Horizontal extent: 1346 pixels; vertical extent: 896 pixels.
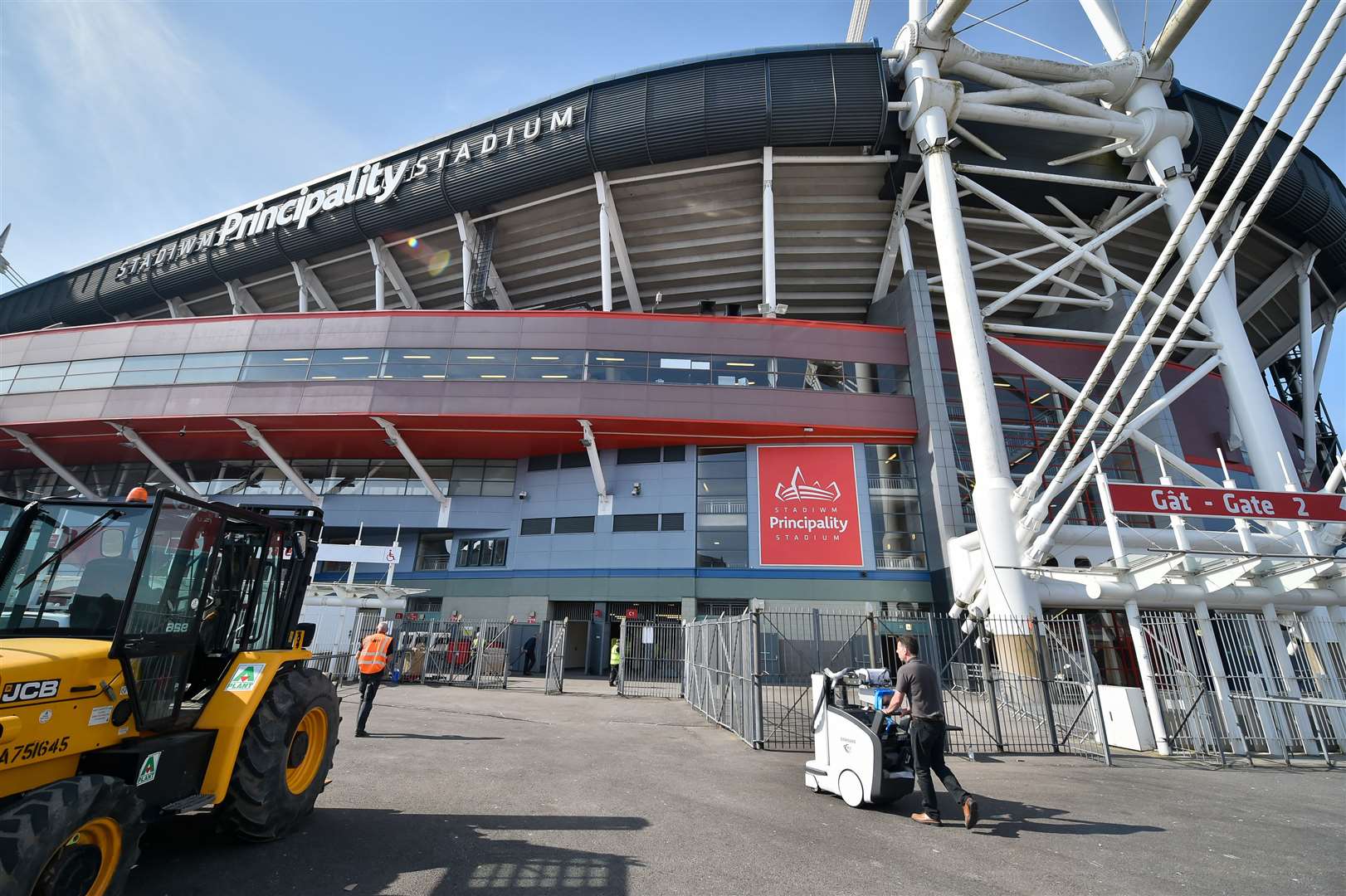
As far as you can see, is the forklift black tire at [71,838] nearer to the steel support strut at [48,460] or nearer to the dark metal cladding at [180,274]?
the steel support strut at [48,460]

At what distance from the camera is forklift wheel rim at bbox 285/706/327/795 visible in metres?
5.02

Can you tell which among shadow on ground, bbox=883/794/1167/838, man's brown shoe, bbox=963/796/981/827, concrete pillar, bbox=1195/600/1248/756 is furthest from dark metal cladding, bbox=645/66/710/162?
man's brown shoe, bbox=963/796/981/827

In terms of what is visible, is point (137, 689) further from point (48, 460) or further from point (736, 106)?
point (48, 460)

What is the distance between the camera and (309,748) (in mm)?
5293

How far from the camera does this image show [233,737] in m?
4.23

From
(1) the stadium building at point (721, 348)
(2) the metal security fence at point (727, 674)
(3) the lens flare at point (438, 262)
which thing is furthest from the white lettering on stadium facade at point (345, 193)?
(2) the metal security fence at point (727, 674)

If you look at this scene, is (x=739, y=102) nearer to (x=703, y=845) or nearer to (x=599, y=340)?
(x=599, y=340)

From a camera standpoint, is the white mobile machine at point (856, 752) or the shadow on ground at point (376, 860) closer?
→ the shadow on ground at point (376, 860)

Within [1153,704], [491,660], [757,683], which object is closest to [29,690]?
[757,683]

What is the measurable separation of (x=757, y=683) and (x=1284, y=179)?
118 ft

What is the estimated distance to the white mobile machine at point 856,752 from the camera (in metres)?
6.21

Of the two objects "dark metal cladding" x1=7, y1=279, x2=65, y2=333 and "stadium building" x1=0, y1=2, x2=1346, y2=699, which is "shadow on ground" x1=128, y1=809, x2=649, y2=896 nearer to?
"stadium building" x1=0, y1=2, x2=1346, y2=699

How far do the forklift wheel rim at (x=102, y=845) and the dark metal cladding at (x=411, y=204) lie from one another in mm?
28745

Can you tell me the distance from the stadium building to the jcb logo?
19.9 metres
